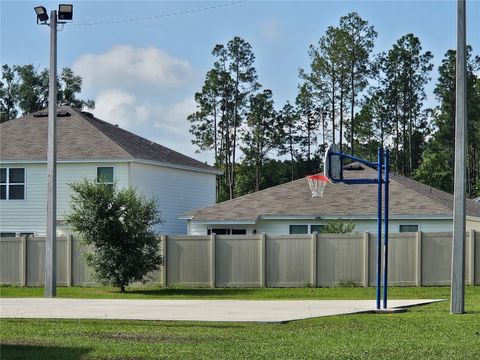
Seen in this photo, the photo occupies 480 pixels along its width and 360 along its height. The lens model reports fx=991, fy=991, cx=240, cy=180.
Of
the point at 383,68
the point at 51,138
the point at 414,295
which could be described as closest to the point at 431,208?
the point at 414,295

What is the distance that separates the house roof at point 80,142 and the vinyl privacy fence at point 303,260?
8382mm

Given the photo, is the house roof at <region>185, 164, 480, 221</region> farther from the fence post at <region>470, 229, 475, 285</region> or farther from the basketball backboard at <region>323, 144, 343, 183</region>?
the basketball backboard at <region>323, 144, 343, 183</region>

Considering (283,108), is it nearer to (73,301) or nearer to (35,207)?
(35,207)

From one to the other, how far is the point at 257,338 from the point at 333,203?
26.2 meters

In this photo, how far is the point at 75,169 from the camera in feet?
145

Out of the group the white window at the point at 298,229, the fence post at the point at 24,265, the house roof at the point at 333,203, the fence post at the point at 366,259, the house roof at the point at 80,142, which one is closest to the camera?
the fence post at the point at 366,259

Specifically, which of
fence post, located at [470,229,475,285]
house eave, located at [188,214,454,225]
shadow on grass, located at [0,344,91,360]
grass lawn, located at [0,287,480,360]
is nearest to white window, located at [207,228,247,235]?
house eave, located at [188,214,454,225]

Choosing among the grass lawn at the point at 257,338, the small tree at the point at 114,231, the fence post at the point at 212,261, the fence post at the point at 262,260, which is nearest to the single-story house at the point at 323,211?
the fence post at the point at 262,260

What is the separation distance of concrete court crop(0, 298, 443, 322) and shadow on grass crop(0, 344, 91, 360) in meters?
5.74

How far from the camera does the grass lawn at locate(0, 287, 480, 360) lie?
13758mm

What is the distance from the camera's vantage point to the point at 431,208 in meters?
39.8

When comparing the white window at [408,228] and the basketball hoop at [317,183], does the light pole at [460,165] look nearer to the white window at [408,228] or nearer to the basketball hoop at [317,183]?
the basketball hoop at [317,183]

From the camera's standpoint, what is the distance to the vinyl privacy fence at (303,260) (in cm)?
3478

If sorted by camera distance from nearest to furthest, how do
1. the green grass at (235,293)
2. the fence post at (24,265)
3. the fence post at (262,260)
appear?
the green grass at (235,293)
the fence post at (262,260)
the fence post at (24,265)
